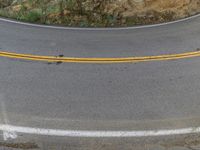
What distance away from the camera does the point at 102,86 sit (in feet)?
26.7

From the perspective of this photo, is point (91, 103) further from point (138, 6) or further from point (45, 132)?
point (138, 6)

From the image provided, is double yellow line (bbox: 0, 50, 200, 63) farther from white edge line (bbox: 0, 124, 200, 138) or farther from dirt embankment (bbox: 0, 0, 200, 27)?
dirt embankment (bbox: 0, 0, 200, 27)

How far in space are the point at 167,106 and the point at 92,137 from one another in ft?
5.86

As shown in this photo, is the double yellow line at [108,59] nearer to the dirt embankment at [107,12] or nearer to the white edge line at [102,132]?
the white edge line at [102,132]

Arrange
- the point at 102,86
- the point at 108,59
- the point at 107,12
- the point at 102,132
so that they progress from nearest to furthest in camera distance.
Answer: the point at 102,132, the point at 102,86, the point at 108,59, the point at 107,12

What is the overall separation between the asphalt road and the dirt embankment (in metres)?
2.50

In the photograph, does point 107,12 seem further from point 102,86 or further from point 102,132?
point 102,132

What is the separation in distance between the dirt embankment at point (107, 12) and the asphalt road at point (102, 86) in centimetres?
250

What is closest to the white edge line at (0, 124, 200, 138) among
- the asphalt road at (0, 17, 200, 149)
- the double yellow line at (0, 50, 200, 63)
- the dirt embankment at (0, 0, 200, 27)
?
the asphalt road at (0, 17, 200, 149)

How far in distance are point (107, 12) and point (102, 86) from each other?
703 cm

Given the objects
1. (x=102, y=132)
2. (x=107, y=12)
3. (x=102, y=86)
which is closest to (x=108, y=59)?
(x=102, y=86)

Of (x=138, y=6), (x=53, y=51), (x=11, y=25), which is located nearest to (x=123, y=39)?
(x=53, y=51)

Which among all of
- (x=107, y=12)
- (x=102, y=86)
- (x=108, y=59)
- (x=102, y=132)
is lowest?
(x=107, y=12)

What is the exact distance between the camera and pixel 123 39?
11.5m
